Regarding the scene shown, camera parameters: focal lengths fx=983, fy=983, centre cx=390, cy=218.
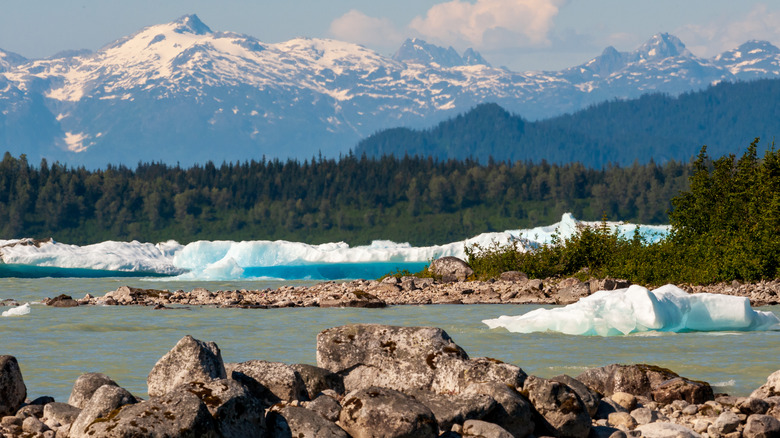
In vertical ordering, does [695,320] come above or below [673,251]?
below

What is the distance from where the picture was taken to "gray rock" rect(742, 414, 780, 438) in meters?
12.8

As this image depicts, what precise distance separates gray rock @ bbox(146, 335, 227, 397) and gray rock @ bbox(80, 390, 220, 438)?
2025 millimetres

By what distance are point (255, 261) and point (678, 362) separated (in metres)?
92.6

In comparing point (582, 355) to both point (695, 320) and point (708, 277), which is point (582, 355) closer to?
point (695, 320)

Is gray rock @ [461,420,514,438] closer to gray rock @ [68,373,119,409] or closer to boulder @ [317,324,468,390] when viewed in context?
boulder @ [317,324,468,390]

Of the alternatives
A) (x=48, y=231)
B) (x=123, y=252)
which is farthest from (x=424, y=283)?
(x=48, y=231)

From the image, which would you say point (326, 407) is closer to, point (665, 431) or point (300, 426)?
point (300, 426)

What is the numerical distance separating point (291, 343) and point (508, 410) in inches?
573

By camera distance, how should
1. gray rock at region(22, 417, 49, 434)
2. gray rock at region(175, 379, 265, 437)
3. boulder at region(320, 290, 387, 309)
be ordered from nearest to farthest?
gray rock at region(175, 379, 265, 437), gray rock at region(22, 417, 49, 434), boulder at region(320, 290, 387, 309)

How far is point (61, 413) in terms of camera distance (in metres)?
12.9

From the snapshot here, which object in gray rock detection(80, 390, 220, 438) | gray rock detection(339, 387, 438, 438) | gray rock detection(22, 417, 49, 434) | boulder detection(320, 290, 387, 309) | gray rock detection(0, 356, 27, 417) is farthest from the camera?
boulder detection(320, 290, 387, 309)

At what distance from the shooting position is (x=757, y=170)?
47.2 meters

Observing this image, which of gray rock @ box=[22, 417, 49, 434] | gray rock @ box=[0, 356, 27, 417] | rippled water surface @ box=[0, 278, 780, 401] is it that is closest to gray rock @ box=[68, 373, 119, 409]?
gray rock @ box=[0, 356, 27, 417]

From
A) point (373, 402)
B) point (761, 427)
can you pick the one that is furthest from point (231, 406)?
point (761, 427)
